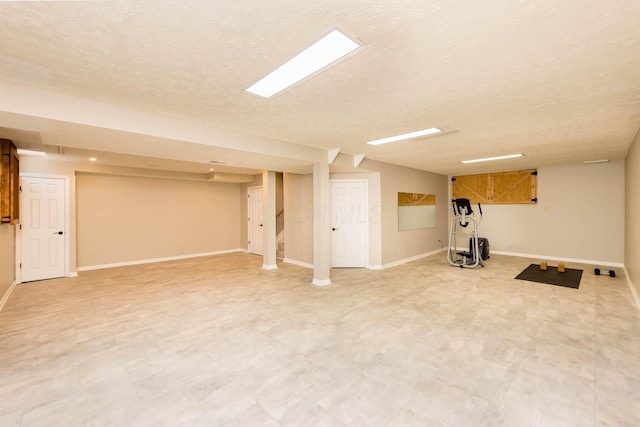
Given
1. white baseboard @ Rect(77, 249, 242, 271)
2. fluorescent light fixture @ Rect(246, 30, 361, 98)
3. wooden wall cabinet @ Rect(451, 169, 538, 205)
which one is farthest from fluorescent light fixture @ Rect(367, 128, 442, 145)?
white baseboard @ Rect(77, 249, 242, 271)

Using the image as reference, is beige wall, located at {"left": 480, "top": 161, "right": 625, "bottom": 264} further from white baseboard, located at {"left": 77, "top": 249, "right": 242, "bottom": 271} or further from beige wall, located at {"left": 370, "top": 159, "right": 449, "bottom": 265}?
white baseboard, located at {"left": 77, "top": 249, "right": 242, "bottom": 271}

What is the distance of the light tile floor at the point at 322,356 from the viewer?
185cm

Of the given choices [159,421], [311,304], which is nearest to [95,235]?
[311,304]

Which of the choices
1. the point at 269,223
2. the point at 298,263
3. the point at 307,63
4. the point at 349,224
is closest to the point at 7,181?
the point at 269,223

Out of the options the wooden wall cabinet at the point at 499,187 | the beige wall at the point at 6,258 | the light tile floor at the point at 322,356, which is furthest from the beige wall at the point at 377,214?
the beige wall at the point at 6,258

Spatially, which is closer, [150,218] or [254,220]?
[150,218]

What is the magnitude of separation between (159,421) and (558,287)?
5.75 metres

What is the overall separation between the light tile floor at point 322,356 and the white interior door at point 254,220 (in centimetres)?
344

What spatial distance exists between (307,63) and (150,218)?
664 cm

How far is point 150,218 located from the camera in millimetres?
6969

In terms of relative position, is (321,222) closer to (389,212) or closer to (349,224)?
(349,224)

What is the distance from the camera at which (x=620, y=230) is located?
600 cm

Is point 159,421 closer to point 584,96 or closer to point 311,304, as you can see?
point 311,304

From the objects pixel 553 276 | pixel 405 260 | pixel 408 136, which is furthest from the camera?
pixel 405 260
